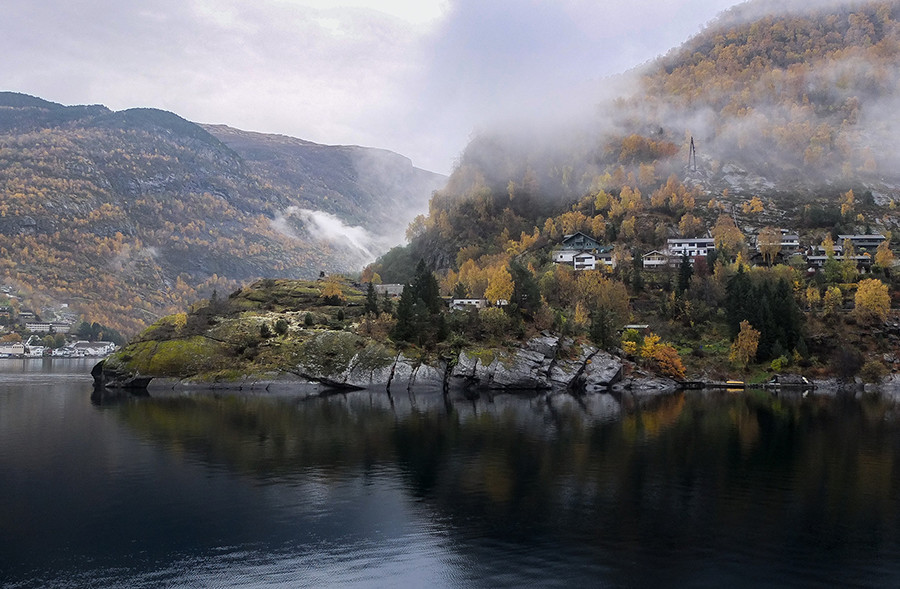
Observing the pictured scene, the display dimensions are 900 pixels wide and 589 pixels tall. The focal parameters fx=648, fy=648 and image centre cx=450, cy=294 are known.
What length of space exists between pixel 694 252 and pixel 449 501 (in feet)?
477

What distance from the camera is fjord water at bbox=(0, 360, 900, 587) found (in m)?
26.9

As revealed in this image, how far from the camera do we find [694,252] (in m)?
167

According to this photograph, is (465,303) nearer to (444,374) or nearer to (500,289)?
(500,289)

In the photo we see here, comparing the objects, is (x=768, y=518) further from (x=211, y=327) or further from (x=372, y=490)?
(x=211, y=327)

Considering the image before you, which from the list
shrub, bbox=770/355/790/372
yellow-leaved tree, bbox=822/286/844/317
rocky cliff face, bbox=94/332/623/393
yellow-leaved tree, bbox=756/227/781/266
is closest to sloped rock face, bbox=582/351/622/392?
rocky cliff face, bbox=94/332/623/393

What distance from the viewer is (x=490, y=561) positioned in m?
27.8

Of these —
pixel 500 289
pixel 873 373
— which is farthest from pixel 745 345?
pixel 500 289

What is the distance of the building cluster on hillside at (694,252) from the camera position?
157m

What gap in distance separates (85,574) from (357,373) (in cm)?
8540

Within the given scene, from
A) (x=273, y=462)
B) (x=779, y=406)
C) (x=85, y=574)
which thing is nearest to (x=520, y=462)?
(x=273, y=462)

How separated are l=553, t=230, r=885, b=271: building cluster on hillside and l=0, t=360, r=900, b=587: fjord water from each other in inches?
3621

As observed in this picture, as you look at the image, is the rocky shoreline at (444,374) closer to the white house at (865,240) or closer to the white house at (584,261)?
the white house at (584,261)

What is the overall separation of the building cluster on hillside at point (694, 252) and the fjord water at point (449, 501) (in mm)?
91974

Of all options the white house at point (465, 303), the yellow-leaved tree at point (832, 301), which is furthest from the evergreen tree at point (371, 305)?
the yellow-leaved tree at point (832, 301)
